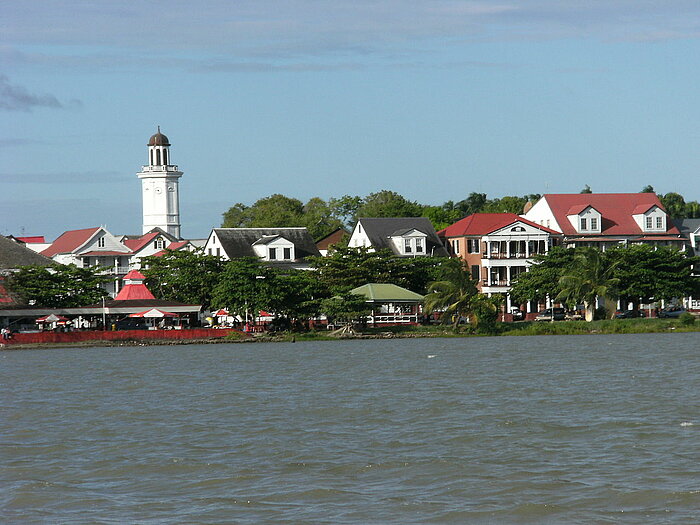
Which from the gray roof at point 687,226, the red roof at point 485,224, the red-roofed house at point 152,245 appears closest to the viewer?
the red roof at point 485,224

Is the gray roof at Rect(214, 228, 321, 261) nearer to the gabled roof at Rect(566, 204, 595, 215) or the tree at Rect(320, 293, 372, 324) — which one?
the tree at Rect(320, 293, 372, 324)

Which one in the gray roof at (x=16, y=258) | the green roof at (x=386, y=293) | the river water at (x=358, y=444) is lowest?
the river water at (x=358, y=444)

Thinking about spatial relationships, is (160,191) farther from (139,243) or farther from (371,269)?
(371,269)

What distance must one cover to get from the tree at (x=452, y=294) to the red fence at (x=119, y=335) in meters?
11.9

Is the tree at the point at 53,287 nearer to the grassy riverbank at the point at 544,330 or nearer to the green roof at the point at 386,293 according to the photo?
the grassy riverbank at the point at 544,330

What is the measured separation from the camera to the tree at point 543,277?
7688 cm

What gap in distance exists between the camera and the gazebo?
7250 cm

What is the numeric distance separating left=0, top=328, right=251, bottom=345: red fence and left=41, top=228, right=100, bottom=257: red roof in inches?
1399

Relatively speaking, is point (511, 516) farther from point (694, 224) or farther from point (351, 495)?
point (694, 224)

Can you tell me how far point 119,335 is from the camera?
69.4 m

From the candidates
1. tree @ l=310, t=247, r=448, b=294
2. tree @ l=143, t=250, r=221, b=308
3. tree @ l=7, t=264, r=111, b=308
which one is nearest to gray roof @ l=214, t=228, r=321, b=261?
tree @ l=143, t=250, r=221, b=308

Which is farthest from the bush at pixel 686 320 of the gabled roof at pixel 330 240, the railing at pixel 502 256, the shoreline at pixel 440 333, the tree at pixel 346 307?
the gabled roof at pixel 330 240

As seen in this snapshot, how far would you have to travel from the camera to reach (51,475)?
20688 millimetres

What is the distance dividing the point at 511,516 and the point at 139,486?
668 centimetres
